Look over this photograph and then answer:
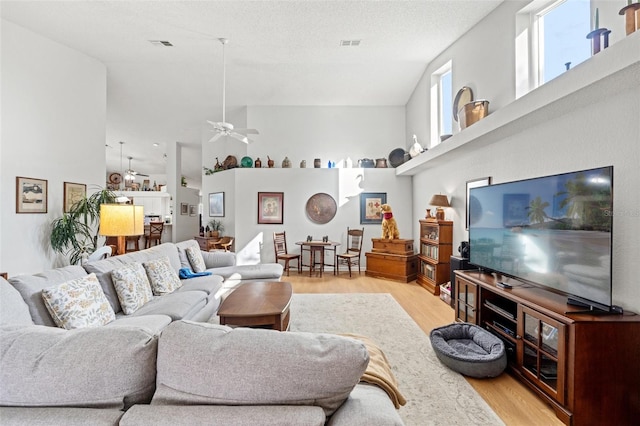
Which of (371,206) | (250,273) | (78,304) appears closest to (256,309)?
(78,304)

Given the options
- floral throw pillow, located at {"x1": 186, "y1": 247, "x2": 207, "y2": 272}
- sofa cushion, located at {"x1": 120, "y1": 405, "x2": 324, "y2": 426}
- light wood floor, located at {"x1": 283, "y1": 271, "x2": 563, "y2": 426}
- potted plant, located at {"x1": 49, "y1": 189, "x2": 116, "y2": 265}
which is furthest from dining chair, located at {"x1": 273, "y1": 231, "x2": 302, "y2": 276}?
sofa cushion, located at {"x1": 120, "y1": 405, "x2": 324, "y2": 426}

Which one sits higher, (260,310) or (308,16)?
(308,16)

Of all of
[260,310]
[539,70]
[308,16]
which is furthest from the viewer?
[308,16]

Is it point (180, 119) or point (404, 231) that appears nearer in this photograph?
point (404, 231)

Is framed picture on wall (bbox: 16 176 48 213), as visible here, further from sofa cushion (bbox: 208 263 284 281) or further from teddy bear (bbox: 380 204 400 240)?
teddy bear (bbox: 380 204 400 240)

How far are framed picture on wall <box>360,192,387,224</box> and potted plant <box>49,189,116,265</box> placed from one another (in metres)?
4.75

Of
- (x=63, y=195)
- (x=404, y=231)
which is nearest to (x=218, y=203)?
(x=63, y=195)

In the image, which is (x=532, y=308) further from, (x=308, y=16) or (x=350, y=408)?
(x=308, y=16)

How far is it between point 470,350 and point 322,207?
14.9ft

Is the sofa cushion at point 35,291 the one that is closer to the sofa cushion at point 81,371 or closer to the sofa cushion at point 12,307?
the sofa cushion at point 12,307

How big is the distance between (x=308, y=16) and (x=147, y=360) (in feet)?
14.1

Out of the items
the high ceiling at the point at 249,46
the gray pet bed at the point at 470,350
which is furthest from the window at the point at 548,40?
the gray pet bed at the point at 470,350

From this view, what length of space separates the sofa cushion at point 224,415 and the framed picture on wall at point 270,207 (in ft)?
19.3

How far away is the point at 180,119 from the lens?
24.6 ft
